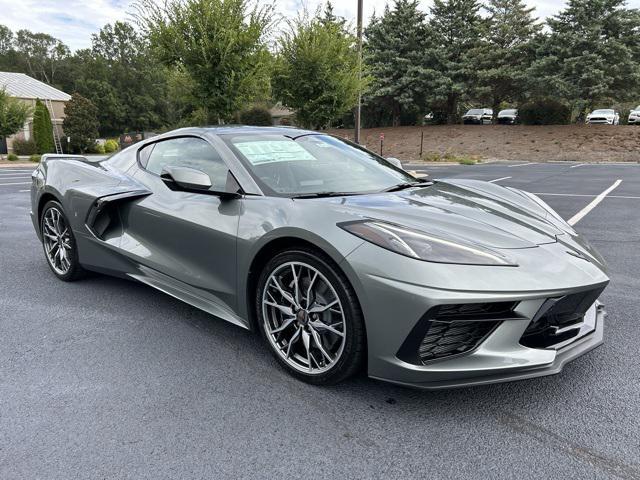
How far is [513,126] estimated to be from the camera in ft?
106

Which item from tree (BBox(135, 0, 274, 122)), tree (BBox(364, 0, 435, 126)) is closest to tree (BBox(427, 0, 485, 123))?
tree (BBox(364, 0, 435, 126))

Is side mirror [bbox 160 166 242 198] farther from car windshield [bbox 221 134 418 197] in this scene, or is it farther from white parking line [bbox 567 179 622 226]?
white parking line [bbox 567 179 622 226]

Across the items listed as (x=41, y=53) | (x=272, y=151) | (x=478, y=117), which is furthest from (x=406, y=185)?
(x=41, y=53)

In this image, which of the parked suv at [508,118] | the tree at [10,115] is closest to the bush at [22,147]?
the tree at [10,115]

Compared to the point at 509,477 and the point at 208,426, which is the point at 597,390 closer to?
the point at 509,477

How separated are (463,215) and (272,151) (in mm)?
1255

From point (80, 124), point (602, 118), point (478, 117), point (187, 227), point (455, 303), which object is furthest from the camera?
point (478, 117)

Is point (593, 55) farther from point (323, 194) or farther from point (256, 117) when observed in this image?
point (323, 194)

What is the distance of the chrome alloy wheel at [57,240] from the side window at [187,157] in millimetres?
999

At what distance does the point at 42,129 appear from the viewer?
28.1m

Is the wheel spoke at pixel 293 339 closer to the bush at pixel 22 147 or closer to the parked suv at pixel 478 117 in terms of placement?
the bush at pixel 22 147

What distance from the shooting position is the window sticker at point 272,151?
2897mm

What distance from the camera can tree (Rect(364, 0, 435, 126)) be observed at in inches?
1255

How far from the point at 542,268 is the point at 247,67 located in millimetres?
12976
